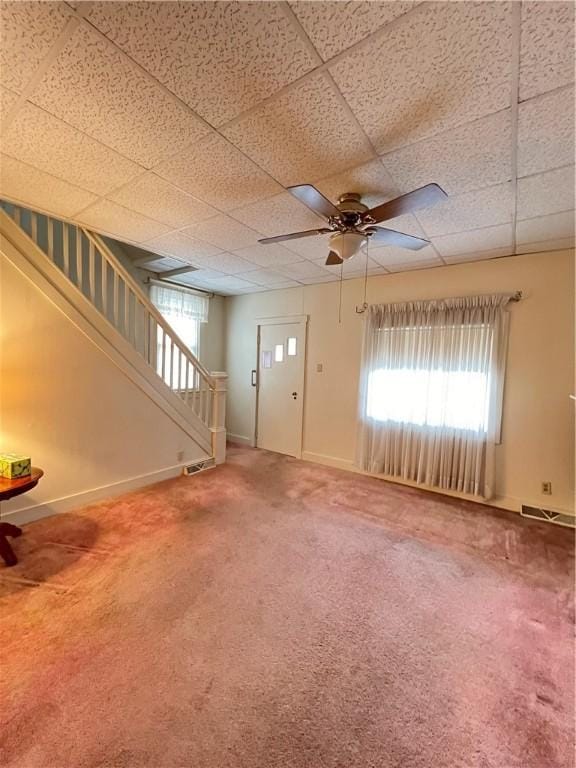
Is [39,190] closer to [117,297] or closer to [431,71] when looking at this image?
[117,297]

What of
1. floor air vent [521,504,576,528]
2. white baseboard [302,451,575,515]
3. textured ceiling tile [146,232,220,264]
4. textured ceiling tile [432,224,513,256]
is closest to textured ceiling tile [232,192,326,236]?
textured ceiling tile [146,232,220,264]

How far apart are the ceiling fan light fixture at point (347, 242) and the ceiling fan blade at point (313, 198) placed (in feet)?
0.65

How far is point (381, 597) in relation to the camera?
Result: 1.93 meters

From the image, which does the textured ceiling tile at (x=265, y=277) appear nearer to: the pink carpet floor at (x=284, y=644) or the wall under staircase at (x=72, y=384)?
the wall under staircase at (x=72, y=384)

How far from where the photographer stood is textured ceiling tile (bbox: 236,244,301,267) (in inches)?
123

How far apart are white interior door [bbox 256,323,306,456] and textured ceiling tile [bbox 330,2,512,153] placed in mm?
3219

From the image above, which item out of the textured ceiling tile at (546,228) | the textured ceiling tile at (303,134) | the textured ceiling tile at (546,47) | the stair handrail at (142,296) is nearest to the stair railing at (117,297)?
the stair handrail at (142,296)

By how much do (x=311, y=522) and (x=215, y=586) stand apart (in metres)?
1.06

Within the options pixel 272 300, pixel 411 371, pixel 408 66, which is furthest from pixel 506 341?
pixel 272 300

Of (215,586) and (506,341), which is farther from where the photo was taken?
(506,341)

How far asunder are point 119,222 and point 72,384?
143 cm

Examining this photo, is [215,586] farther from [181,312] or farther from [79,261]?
[181,312]

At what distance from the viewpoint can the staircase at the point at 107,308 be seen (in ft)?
8.39

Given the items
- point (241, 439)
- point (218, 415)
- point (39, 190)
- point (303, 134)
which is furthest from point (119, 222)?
point (241, 439)
